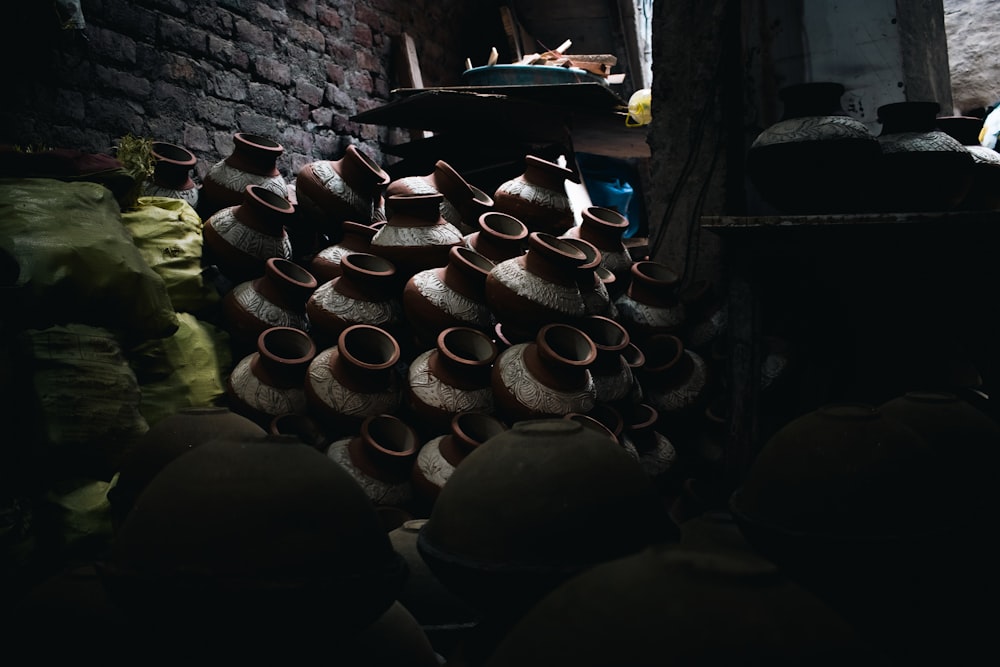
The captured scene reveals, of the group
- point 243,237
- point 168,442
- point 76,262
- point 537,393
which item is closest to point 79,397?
point 76,262

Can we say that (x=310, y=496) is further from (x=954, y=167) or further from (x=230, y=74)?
(x=230, y=74)

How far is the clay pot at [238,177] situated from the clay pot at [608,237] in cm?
152

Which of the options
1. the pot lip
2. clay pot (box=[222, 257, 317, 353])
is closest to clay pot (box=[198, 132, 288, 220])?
the pot lip

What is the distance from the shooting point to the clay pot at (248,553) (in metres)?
1.31

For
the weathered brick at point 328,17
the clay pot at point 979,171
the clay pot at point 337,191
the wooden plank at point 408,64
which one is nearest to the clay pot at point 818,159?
the clay pot at point 979,171

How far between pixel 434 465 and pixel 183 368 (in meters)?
1.20

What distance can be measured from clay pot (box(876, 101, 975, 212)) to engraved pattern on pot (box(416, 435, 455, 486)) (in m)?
1.86

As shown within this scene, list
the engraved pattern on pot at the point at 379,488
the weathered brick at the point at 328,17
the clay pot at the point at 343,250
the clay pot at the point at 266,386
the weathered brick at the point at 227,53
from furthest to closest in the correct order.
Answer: the weathered brick at the point at 328,17 < the weathered brick at the point at 227,53 < the clay pot at the point at 343,250 < the clay pot at the point at 266,386 < the engraved pattern on pot at the point at 379,488

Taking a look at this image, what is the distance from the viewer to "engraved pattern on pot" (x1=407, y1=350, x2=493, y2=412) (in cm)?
322

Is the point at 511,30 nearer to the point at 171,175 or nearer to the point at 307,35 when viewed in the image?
the point at 307,35

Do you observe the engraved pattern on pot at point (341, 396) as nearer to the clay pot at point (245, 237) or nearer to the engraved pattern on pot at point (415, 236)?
the engraved pattern on pot at point (415, 236)

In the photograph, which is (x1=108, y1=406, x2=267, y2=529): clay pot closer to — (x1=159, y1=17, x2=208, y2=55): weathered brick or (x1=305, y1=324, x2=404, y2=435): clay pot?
(x1=305, y1=324, x2=404, y2=435): clay pot

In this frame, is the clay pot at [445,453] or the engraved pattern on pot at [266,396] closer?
the clay pot at [445,453]

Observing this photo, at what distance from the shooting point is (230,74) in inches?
197
